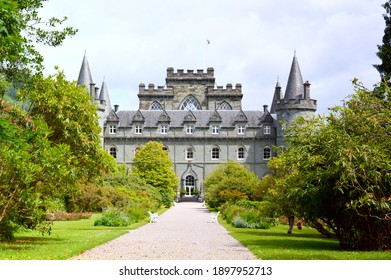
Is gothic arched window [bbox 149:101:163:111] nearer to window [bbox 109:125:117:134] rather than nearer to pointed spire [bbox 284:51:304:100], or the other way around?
window [bbox 109:125:117:134]

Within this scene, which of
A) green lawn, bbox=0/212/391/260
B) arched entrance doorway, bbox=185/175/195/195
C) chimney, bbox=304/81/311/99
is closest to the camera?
green lawn, bbox=0/212/391/260

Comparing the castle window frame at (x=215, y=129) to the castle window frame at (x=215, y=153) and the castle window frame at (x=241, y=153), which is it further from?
the castle window frame at (x=241, y=153)

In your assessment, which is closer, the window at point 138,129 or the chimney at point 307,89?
the chimney at point 307,89

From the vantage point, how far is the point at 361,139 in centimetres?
1207

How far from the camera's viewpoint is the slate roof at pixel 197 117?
62.2 m

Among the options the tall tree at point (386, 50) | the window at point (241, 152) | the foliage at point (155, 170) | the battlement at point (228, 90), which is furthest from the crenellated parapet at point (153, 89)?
the tall tree at point (386, 50)

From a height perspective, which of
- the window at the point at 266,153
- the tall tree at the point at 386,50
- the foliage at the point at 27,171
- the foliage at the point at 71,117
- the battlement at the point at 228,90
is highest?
the battlement at the point at 228,90

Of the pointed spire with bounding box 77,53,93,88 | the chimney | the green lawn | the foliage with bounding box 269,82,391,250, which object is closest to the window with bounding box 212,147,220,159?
the chimney

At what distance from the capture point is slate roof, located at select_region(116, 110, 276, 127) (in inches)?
2451

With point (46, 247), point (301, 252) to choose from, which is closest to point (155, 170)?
point (46, 247)

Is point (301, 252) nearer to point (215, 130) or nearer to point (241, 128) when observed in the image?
point (215, 130)

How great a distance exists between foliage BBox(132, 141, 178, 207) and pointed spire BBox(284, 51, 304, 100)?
16.1m

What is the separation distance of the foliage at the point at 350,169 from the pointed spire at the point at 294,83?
1720 inches

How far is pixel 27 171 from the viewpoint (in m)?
11.9
